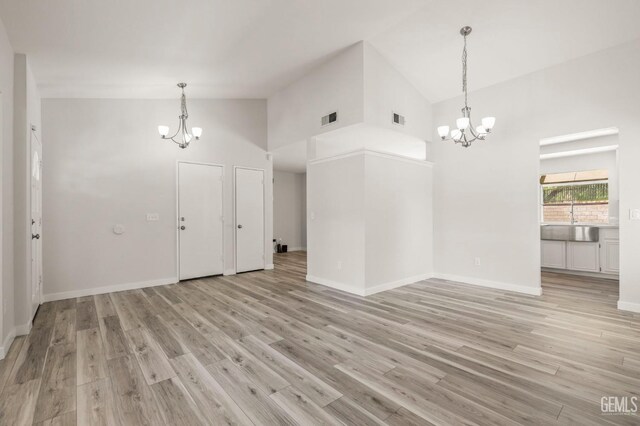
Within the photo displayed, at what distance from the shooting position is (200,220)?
579 cm

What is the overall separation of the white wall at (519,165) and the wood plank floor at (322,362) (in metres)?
0.82

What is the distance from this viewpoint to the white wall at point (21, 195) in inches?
125

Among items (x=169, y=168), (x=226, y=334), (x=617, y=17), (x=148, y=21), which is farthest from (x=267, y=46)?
(x=617, y=17)

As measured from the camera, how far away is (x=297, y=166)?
892 centimetres

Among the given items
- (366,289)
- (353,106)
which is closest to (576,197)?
(366,289)

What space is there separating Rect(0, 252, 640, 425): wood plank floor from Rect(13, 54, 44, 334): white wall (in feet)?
1.28

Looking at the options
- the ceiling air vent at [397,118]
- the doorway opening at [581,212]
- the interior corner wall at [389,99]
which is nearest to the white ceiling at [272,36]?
the interior corner wall at [389,99]

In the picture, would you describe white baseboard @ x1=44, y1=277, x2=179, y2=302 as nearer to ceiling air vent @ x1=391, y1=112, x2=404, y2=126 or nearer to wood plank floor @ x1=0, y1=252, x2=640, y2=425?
wood plank floor @ x1=0, y1=252, x2=640, y2=425

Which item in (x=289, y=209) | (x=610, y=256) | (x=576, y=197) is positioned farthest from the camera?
(x=289, y=209)

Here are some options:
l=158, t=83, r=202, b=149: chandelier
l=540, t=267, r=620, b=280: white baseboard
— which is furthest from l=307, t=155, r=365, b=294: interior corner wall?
l=540, t=267, r=620, b=280: white baseboard

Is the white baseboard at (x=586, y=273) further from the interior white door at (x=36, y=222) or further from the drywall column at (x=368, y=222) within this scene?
the interior white door at (x=36, y=222)

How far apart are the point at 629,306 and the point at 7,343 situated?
6.97 metres

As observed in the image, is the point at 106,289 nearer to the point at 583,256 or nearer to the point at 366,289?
the point at 366,289

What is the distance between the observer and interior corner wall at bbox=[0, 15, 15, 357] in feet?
8.95
